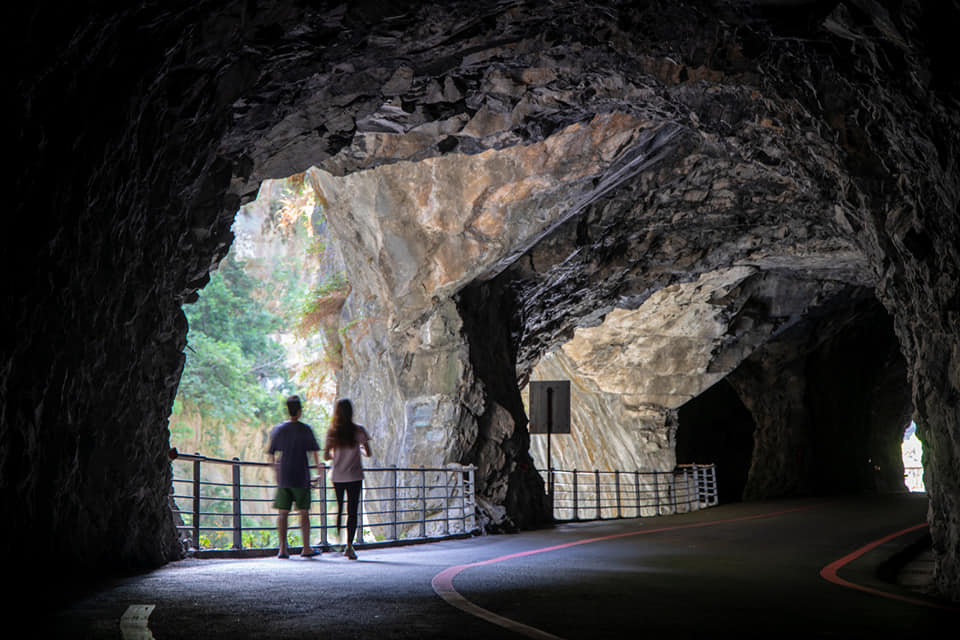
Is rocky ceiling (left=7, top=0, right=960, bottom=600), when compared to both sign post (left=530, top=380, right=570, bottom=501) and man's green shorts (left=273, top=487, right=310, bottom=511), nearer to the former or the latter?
sign post (left=530, top=380, right=570, bottom=501)

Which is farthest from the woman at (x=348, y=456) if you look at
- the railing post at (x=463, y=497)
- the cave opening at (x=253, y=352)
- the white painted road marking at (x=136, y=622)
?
the cave opening at (x=253, y=352)

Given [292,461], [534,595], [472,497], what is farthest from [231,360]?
[534,595]

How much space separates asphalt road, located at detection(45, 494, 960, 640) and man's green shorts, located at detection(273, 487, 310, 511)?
0.64 m

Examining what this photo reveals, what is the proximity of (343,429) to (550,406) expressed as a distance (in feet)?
28.9

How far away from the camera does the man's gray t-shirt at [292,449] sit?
994 cm

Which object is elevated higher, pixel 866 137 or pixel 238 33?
pixel 238 33

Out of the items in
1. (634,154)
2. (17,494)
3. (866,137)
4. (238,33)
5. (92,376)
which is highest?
(634,154)

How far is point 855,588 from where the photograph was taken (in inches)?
307

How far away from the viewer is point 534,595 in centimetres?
693

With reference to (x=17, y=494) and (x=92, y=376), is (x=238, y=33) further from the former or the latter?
(x=17, y=494)

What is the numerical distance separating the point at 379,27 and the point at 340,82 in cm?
146

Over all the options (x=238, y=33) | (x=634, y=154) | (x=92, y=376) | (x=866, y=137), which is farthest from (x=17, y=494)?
(x=634, y=154)

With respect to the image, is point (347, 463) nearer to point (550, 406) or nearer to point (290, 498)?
point (290, 498)

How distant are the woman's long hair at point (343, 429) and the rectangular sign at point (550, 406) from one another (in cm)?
832
